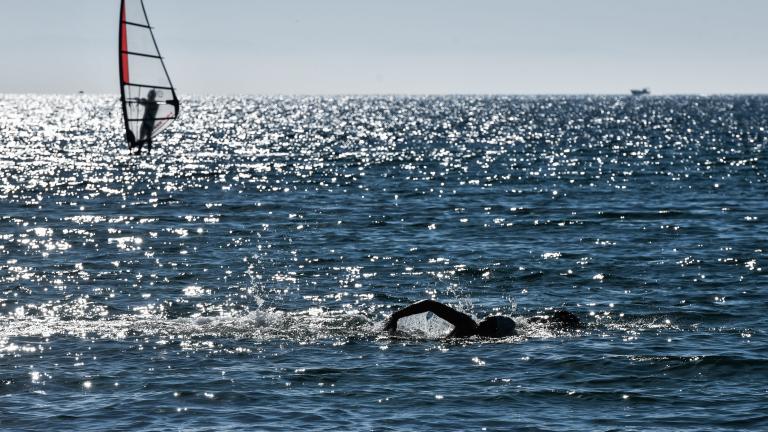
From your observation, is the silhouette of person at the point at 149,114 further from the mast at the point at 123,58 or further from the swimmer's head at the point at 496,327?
the swimmer's head at the point at 496,327

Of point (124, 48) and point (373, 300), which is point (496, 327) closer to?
point (373, 300)

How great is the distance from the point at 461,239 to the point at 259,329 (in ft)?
59.1

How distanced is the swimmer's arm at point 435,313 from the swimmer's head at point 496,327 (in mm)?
268

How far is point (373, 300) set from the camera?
30422mm

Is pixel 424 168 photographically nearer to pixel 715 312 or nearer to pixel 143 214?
pixel 143 214

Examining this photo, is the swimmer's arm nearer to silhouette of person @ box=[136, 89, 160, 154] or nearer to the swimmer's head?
the swimmer's head

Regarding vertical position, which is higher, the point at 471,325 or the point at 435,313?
the point at 435,313

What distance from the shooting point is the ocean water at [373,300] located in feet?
65.2

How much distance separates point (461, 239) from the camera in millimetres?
43094

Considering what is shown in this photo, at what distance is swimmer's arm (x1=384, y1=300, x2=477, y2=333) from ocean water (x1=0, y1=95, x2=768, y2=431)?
56 centimetres

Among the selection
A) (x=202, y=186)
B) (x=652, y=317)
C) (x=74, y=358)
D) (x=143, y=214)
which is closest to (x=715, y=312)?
(x=652, y=317)

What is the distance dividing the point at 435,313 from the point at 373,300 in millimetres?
6168

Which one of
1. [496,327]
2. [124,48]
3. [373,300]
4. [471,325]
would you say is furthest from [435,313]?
[124,48]

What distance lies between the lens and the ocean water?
19859 millimetres
